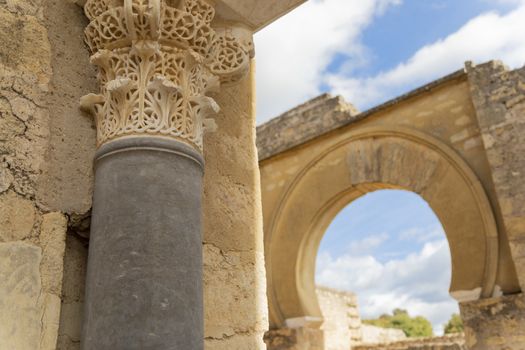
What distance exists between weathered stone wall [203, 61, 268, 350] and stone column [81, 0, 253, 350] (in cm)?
32

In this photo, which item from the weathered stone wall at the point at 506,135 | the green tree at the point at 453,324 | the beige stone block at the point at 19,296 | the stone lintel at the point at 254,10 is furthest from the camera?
the green tree at the point at 453,324

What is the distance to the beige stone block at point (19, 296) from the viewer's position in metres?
1.66

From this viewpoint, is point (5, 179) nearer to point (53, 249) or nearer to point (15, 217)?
point (15, 217)

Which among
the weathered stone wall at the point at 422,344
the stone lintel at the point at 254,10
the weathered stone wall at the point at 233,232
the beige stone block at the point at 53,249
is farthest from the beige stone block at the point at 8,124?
the weathered stone wall at the point at 422,344

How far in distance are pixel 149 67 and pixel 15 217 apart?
0.77 m

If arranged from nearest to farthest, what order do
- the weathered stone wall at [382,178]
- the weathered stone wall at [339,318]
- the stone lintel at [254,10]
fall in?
the stone lintel at [254,10] < the weathered stone wall at [382,178] < the weathered stone wall at [339,318]

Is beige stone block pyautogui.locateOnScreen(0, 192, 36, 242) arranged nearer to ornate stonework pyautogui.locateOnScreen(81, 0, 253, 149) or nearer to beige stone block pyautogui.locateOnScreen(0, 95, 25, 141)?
beige stone block pyautogui.locateOnScreen(0, 95, 25, 141)

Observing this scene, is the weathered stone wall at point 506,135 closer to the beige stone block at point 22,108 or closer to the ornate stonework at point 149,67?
the ornate stonework at point 149,67

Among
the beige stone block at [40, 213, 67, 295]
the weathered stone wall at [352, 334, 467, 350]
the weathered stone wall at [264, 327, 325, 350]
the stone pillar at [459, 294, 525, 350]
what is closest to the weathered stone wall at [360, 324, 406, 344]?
the weathered stone wall at [352, 334, 467, 350]

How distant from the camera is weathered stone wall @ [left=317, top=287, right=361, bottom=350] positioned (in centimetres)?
1068

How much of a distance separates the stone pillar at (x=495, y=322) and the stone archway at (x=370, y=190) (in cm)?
16

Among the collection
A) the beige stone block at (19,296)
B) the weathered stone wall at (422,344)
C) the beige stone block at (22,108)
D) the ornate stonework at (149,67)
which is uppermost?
the ornate stonework at (149,67)

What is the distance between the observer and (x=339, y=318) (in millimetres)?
11227

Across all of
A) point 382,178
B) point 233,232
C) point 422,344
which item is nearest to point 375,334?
point 422,344
